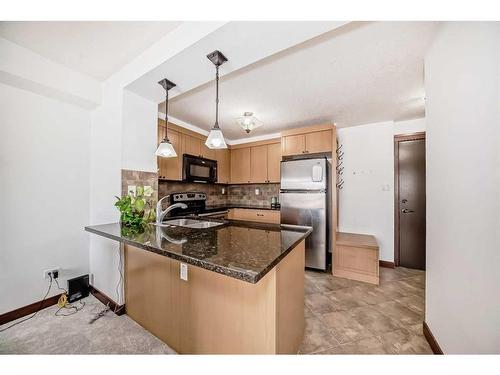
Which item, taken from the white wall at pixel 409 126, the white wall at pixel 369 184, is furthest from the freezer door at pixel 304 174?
the white wall at pixel 409 126

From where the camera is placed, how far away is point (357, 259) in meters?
2.63

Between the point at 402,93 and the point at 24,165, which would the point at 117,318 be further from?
the point at 402,93

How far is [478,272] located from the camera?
969 mm

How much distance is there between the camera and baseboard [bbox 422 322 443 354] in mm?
1321

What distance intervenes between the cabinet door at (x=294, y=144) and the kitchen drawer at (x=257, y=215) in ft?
3.62

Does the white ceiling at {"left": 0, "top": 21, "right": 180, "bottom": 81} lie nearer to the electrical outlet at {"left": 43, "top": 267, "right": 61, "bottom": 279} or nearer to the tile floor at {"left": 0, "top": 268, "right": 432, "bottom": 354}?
the electrical outlet at {"left": 43, "top": 267, "right": 61, "bottom": 279}

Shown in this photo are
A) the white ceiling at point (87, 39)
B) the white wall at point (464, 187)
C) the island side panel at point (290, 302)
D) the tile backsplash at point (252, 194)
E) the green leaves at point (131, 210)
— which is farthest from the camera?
the tile backsplash at point (252, 194)

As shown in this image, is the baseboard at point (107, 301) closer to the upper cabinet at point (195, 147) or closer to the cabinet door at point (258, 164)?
the upper cabinet at point (195, 147)

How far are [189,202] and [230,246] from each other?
7.62 feet

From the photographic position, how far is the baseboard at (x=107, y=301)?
1.79m

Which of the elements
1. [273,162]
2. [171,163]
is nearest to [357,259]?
[273,162]

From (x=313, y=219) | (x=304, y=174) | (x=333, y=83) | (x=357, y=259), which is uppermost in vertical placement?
(x=333, y=83)

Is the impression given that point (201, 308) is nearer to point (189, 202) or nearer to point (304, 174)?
point (189, 202)

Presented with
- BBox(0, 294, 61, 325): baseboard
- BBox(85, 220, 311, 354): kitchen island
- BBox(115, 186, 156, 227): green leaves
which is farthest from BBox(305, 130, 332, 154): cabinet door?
BBox(0, 294, 61, 325): baseboard
